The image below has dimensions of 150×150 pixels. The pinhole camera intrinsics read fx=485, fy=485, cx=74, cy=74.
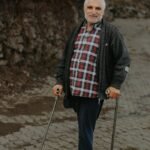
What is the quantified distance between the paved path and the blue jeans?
1.59m

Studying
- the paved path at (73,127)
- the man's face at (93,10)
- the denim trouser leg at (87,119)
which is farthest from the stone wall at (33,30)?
the man's face at (93,10)

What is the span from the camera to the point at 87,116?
5.00m

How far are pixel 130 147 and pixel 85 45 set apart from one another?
8.02ft

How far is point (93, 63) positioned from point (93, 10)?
1.74 ft

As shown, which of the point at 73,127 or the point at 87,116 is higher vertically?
the point at 87,116

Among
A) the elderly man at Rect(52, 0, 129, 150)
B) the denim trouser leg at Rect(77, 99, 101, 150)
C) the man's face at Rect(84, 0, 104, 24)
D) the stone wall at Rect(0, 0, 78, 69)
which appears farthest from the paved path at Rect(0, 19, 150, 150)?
the man's face at Rect(84, 0, 104, 24)

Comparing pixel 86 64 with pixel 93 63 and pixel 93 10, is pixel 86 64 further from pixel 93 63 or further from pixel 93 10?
pixel 93 10

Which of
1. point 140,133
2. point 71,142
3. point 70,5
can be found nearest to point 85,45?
point 71,142

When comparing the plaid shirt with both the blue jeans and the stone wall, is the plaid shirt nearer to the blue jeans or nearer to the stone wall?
the blue jeans

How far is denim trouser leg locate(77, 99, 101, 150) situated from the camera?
496cm

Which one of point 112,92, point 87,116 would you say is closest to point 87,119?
point 87,116

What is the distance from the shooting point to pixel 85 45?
4.90 meters

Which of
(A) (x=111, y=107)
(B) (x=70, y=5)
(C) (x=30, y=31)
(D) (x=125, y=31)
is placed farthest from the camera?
(D) (x=125, y=31)

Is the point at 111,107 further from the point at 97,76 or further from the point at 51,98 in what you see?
the point at 97,76
